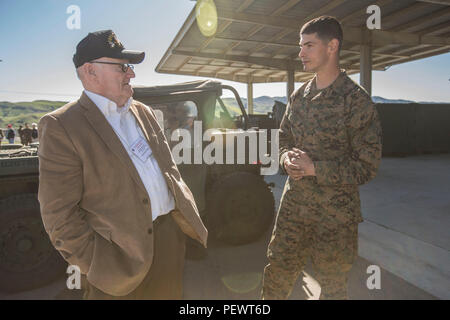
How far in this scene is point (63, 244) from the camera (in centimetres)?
113

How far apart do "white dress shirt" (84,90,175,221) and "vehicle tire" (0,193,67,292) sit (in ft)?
5.91

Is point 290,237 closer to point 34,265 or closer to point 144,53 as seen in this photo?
point 144,53

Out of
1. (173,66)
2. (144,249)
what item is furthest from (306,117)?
(173,66)

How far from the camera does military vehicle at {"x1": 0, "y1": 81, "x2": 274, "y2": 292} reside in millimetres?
2510

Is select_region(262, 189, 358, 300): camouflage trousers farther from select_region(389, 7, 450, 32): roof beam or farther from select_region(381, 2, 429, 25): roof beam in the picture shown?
select_region(389, 7, 450, 32): roof beam

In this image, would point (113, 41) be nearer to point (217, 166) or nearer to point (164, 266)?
point (164, 266)

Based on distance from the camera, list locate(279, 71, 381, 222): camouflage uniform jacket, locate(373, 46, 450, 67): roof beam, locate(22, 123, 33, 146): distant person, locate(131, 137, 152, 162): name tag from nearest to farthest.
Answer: locate(131, 137, 152, 162): name tag → locate(279, 71, 381, 222): camouflage uniform jacket → locate(373, 46, 450, 67): roof beam → locate(22, 123, 33, 146): distant person

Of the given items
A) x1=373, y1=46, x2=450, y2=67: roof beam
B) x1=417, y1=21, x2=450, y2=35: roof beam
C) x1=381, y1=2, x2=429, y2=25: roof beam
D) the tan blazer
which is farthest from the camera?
x1=373, y1=46, x2=450, y2=67: roof beam

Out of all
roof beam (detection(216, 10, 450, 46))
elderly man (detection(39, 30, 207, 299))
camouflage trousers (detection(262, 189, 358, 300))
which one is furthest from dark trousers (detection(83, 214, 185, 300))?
roof beam (detection(216, 10, 450, 46))

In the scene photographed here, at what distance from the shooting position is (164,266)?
58.6 inches

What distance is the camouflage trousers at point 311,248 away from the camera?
1582mm

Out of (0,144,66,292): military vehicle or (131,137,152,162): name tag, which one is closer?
(131,137,152,162): name tag

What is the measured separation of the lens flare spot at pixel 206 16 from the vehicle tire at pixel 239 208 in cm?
664

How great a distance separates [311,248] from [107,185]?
1.27 m
